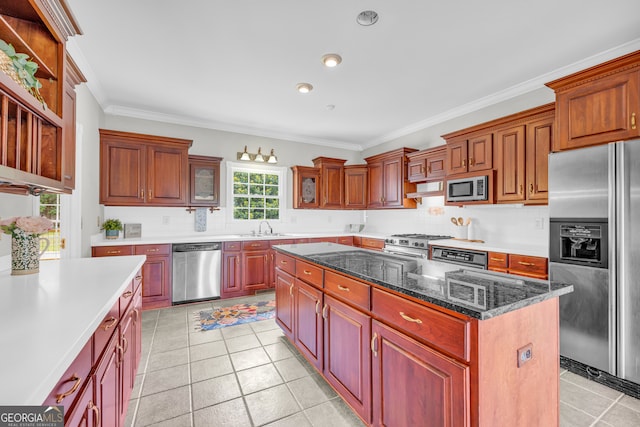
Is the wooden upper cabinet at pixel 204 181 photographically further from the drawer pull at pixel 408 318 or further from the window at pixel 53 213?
the drawer pull at pixel 408 318

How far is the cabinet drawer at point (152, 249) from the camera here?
363cm

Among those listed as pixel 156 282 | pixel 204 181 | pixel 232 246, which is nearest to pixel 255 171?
pixel 204 181

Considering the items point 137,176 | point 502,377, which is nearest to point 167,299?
point 137,176

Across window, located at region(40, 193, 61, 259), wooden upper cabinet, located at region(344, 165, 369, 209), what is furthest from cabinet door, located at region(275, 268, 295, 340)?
wooden upper cabinet, located at region(344, 165, 369, 209)

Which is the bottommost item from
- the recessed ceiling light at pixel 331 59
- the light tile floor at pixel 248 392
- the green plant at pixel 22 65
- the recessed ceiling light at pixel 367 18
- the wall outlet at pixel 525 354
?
the light tile floor at pixel 248 392

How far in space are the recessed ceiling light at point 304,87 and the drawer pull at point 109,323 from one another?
9.68 ft

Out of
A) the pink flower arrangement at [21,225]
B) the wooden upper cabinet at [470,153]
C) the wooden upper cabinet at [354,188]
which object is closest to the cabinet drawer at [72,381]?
the pink flower arrangement at [21,225]

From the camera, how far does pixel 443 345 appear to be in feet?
3.78

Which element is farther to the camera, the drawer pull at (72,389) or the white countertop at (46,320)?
the drawer pull at (72,389)

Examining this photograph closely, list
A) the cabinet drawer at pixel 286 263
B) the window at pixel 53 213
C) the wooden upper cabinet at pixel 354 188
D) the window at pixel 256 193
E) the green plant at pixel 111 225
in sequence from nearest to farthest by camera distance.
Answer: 1. the cabinet drawer at pixel 286 263
2. the window at pixel 53 213
3. the green plant at pixel 111 225
4. the window at pixel 256 193
5. the wooden upper cabinet at pixel 354 188

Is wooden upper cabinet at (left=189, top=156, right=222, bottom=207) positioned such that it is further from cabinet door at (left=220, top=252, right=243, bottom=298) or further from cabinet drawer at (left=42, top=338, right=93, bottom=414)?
cabinet drawer at (left=42, top=338, right=93, bottom=414)

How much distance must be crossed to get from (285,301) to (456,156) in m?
2.95

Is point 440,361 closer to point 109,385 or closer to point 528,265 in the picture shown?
point 109,385

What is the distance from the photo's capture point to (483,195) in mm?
3465
